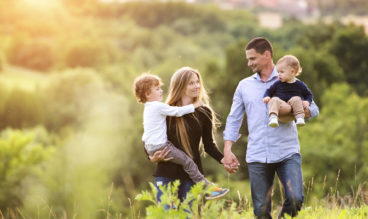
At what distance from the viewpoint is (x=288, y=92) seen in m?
4.65


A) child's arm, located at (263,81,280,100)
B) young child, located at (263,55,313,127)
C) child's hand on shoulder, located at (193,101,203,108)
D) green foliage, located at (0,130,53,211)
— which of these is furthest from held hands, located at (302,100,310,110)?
green foliage, located at (0,130,53,211)

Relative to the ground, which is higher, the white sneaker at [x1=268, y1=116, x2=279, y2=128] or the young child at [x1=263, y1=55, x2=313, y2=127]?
the young child at [x1=263, y1=55, x2=313, y2=127]

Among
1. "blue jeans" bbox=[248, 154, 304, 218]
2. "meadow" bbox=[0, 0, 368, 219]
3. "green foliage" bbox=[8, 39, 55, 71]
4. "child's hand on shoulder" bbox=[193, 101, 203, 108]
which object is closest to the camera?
"blue jeans" bbox=[248, 154, 304, 218]

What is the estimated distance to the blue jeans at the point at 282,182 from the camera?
439cm

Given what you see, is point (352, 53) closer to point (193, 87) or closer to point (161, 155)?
point (193, 87)

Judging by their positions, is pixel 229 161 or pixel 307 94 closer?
pixel 307 94

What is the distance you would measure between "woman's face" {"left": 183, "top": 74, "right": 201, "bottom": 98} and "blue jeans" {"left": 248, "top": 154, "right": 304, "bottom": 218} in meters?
0.83

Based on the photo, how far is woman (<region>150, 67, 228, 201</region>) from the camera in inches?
181

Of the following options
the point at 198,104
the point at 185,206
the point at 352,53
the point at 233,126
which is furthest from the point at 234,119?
the point at 352,53

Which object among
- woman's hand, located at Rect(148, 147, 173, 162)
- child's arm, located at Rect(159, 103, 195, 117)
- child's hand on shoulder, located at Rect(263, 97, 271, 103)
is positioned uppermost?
child's hand on shoulder, located at Rect(263, 97, 271, 103)

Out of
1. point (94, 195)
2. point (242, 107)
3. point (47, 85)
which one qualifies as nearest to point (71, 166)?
point (94, 195)

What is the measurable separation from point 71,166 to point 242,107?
29644mm

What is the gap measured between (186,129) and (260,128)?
0.68m

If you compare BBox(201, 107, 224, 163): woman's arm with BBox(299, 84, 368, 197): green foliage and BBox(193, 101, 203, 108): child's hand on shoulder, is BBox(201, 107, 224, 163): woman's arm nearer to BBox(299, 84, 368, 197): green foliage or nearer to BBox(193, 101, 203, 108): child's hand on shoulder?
BBox(193, 101, 203, 108): child's hand on shoulder
